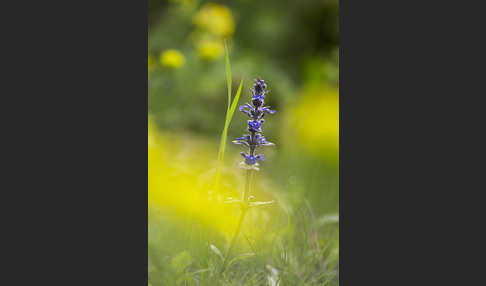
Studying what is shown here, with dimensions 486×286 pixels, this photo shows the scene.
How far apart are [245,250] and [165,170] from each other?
0.70 meters

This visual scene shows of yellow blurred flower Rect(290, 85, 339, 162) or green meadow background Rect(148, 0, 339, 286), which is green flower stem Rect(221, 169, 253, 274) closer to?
green meadow background Rect(148, 0, 339, 286)

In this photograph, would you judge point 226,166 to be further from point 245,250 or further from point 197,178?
point 245,250

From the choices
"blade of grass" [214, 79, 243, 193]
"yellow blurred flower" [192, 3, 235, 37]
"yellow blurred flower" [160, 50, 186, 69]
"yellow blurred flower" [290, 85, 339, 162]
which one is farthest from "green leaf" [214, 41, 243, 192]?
"yellow blurred flower" [192, 3, 235, 37]

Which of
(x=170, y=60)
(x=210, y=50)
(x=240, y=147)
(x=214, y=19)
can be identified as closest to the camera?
(x=240, y=147)

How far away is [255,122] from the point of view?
7.53 feet

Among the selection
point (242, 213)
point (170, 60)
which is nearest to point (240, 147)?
point (242, 213)

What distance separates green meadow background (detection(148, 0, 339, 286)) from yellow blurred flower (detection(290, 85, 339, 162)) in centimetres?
1

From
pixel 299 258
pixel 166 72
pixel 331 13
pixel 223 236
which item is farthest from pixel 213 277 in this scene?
pixel 331 13

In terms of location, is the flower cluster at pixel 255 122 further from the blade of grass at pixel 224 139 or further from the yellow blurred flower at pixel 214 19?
the yellow blurred flower at pixel 214 19

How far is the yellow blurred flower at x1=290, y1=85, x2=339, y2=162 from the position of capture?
3.29 m

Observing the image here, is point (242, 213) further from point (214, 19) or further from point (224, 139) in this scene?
point (214, 19)

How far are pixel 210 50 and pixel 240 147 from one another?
1788 millimetres

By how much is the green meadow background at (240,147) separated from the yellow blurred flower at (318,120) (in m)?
0.01

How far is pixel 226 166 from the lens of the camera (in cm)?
278
